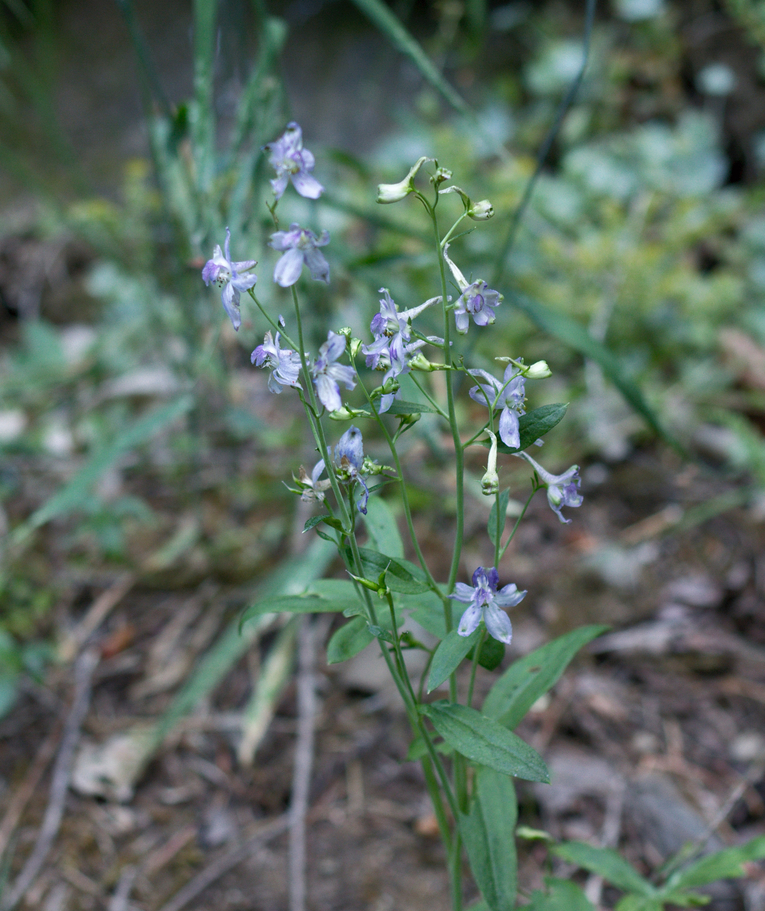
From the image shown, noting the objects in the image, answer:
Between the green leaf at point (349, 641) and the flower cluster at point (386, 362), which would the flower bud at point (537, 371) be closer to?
the flower cluster at point (386, 362)

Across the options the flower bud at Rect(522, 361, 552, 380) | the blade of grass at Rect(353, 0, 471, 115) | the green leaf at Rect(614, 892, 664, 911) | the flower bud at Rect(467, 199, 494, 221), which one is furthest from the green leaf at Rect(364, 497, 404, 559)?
the blade of grass at Rect(353, 0, 471, 115)

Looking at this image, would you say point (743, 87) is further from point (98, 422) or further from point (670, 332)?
point (98, 422)

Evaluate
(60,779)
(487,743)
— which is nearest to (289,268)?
(487,743)

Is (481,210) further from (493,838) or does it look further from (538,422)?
(493,838)

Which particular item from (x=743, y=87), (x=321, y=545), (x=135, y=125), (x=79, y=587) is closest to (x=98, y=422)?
(x=79, y=587)

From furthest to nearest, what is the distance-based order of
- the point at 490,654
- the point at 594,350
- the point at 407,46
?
1. the point at 594,350
2. the point at 407,46
3. the point at 490,654

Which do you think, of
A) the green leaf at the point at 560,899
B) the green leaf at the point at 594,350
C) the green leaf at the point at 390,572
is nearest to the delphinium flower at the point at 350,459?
the green leaf at the point at 390,572

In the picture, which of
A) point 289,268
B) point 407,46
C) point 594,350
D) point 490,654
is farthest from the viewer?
point 594,350
